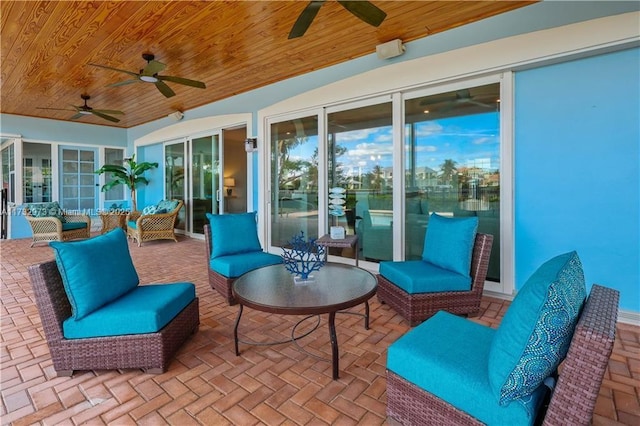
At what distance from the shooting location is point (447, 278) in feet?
9.43

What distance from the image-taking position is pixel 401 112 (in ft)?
13.7

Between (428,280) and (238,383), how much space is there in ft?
5.63

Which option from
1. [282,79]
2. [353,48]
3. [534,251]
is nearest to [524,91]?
[534,251]

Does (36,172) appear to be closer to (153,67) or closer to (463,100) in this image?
(153,67)

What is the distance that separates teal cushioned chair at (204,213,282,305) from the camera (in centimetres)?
334

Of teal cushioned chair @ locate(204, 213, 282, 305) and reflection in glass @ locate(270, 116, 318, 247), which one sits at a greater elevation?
reflection in glass @ locate(270, 116, 318, 247)

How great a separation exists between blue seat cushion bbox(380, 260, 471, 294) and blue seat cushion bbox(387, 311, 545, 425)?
3.03 feet

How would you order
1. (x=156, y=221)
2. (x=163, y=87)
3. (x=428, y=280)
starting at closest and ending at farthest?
(x=428, y=280) → (x=163, y=87) → (x=156, y=221)

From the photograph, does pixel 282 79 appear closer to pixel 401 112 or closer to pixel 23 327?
pixel 401 112

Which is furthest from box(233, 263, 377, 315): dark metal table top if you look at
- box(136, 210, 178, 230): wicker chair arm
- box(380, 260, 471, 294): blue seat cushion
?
box(136, 210, 178, 230): wicker chair arm

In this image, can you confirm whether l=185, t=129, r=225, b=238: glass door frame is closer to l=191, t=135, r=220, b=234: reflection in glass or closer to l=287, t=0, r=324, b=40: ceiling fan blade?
l=191, t=135, r=220, b=234: reflection in glass

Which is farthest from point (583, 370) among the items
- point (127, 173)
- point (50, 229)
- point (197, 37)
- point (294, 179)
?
point (127, 173)

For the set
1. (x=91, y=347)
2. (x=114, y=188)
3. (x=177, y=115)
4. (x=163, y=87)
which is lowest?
(x=91, y=347)

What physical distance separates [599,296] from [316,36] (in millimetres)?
3476
